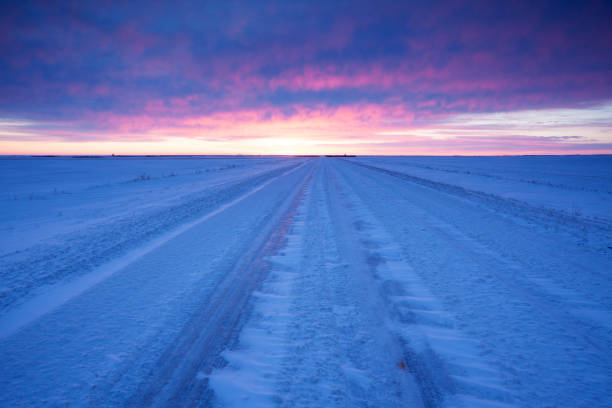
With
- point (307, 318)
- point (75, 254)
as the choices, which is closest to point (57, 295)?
point (75, 254)

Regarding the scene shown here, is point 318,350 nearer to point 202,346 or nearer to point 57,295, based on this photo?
point 202,346

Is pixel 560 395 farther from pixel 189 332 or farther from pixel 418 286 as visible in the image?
pixel 189 332

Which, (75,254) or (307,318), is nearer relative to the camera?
(307,318)

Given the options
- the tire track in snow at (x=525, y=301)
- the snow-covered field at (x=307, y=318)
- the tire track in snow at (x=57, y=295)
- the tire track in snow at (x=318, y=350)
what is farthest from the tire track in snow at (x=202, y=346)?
the tire track in snow at (x=525, y=301)

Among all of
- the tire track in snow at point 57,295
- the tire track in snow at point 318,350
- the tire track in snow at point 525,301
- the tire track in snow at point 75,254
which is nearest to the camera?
the tire track in snow at point 318,350

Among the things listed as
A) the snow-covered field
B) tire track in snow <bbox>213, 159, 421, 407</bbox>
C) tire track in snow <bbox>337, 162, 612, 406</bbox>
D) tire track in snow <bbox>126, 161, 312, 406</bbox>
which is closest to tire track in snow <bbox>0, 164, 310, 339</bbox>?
the snow-covered field

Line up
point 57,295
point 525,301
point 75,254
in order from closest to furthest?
point 525,301, point 57,295, point 75,254

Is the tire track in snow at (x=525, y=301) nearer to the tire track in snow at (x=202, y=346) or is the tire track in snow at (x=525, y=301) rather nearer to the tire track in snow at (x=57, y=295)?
the tire track in snow at (x=202, y=346)

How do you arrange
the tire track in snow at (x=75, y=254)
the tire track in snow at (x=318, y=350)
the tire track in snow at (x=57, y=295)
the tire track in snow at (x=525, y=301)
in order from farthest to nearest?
the tire track in snow at (x=75, y=254)
the tire track in snow at (x=57, y=295)
the tire track in snow at (x=525, y=301)
the tire track in snow at (x=318, y=350)

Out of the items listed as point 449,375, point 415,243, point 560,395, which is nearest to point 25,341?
point 449,375

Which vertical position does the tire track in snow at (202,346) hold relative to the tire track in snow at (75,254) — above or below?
below

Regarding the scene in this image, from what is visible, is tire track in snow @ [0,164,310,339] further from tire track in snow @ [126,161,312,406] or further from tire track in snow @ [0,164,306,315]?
tire track in snow @ [126,161,312,406]

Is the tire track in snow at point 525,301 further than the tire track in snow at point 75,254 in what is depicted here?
No

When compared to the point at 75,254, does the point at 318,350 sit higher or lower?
lower
